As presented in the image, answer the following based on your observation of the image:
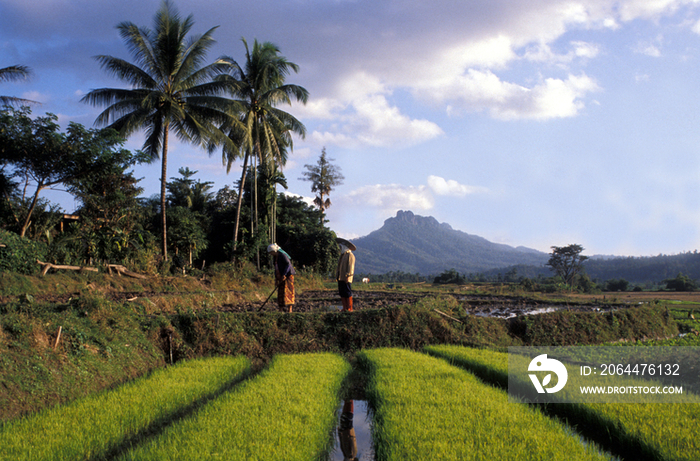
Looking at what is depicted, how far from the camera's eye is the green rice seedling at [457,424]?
10.9ft

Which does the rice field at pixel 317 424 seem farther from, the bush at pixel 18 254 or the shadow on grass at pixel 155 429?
the bush at pixel 18 254

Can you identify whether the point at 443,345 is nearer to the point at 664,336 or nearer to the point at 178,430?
the point at 178,430

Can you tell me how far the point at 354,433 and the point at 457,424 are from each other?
1.03 metres

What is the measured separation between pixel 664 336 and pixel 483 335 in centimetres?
601

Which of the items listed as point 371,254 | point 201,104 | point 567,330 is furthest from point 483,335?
point 371,254

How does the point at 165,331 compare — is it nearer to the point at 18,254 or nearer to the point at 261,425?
the point at 261,425

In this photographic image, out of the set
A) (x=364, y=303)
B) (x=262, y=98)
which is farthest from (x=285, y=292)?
(x=262, y=98)

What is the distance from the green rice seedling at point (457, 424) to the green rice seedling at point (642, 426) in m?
0.35

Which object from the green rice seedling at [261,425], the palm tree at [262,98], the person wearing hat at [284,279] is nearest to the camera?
the green rice seedling at [261,425]

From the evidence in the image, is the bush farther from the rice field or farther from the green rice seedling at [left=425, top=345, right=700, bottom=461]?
the green rice seedling at [left=425, top=345, right=700, bottom=461]

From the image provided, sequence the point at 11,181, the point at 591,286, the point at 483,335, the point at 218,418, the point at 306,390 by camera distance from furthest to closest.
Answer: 1. the point at 591,286
2. the point at 11,181
3. the point at 483,335
4. the point at 306,390
5. the point at 218,418

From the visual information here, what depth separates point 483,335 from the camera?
898 cm

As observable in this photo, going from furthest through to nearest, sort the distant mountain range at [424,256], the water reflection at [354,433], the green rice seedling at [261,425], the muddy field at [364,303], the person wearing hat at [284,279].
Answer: the distant mountain range at [424,256] → the muddy field at [364,303] → the person wearing hat at [284,279] → the water reflection at [354,433] → the green rice seedling at [261,425]

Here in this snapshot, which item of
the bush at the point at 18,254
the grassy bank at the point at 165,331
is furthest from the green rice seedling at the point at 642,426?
the bush at the point at 18,254
